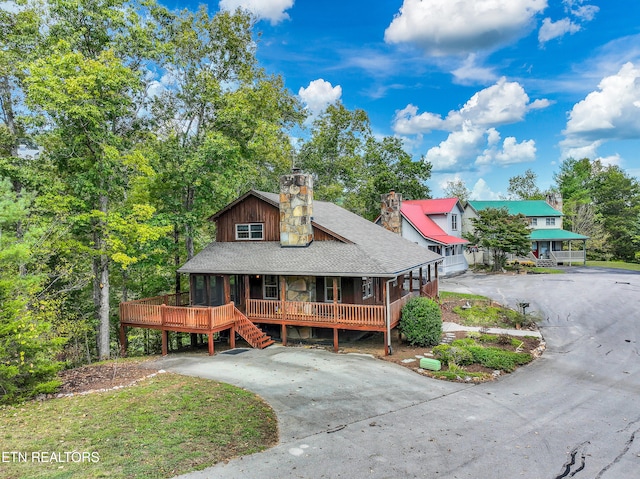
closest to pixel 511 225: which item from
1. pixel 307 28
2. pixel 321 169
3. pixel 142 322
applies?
pixel 321 169

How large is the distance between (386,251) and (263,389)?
8901 millimetres

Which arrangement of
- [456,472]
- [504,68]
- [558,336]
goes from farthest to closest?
[504,68], [558,336], [456,472]

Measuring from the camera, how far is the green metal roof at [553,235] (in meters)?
40.6

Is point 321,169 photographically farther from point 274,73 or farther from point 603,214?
point 603,214

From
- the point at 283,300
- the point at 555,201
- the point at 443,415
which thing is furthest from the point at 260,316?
the point at 555,201

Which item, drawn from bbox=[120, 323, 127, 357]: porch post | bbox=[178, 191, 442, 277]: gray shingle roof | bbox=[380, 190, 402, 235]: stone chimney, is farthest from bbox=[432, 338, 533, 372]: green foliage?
bbox=[380, 190, 402, 235]: stone chimney

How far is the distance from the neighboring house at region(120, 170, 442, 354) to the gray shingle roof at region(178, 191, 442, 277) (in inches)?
1.7

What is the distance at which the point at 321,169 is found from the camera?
3738 centimetres

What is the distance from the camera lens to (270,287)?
1864 cm

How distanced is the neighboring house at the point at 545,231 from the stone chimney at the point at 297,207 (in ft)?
89.7

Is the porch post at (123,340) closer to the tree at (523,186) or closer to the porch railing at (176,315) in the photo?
the porch railing at (176,315)

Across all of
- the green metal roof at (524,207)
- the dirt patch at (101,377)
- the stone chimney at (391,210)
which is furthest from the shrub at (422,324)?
the green metal roof at (524,207)

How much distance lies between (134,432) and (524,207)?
4719 cm

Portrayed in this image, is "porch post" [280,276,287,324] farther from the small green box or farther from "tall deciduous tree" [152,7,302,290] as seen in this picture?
"tall deciduous tree" [152,7,302,290]
